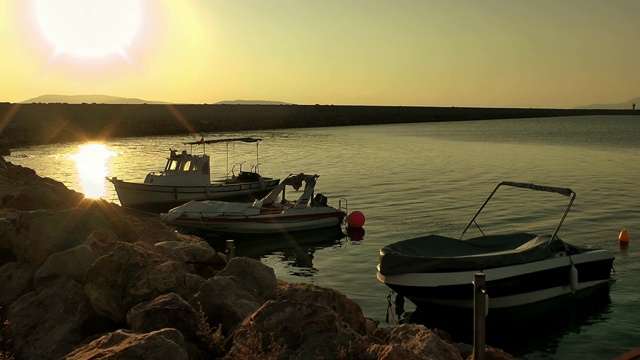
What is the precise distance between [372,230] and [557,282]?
11.1 m

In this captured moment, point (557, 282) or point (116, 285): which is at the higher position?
point (116, 285)

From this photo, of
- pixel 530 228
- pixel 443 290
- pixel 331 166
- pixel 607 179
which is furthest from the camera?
pixel 331 166

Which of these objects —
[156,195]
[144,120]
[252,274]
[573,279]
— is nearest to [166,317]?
[252,274]

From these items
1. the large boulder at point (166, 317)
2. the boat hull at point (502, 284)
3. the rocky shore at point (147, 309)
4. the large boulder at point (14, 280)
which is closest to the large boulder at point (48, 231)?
the rocky shore at point (147, 309)

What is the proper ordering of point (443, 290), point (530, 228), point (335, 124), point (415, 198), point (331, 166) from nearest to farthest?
point (443, 290) → point (530, 228) → point (415, 198) → point (331, 166) → point (335, 124)

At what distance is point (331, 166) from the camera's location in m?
54.3

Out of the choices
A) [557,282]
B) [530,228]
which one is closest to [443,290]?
[557,282]

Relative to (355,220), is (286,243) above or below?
below

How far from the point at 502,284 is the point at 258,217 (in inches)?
505

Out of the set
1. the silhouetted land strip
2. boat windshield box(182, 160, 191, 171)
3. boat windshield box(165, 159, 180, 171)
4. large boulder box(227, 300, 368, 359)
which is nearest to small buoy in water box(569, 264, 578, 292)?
large boulder box(227, 300, 368, 359)

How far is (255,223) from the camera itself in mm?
26078

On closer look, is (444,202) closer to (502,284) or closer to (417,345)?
(502,284)

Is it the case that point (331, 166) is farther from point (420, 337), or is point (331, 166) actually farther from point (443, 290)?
point (420, 337)

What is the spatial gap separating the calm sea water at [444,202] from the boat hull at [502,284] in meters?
0.80
